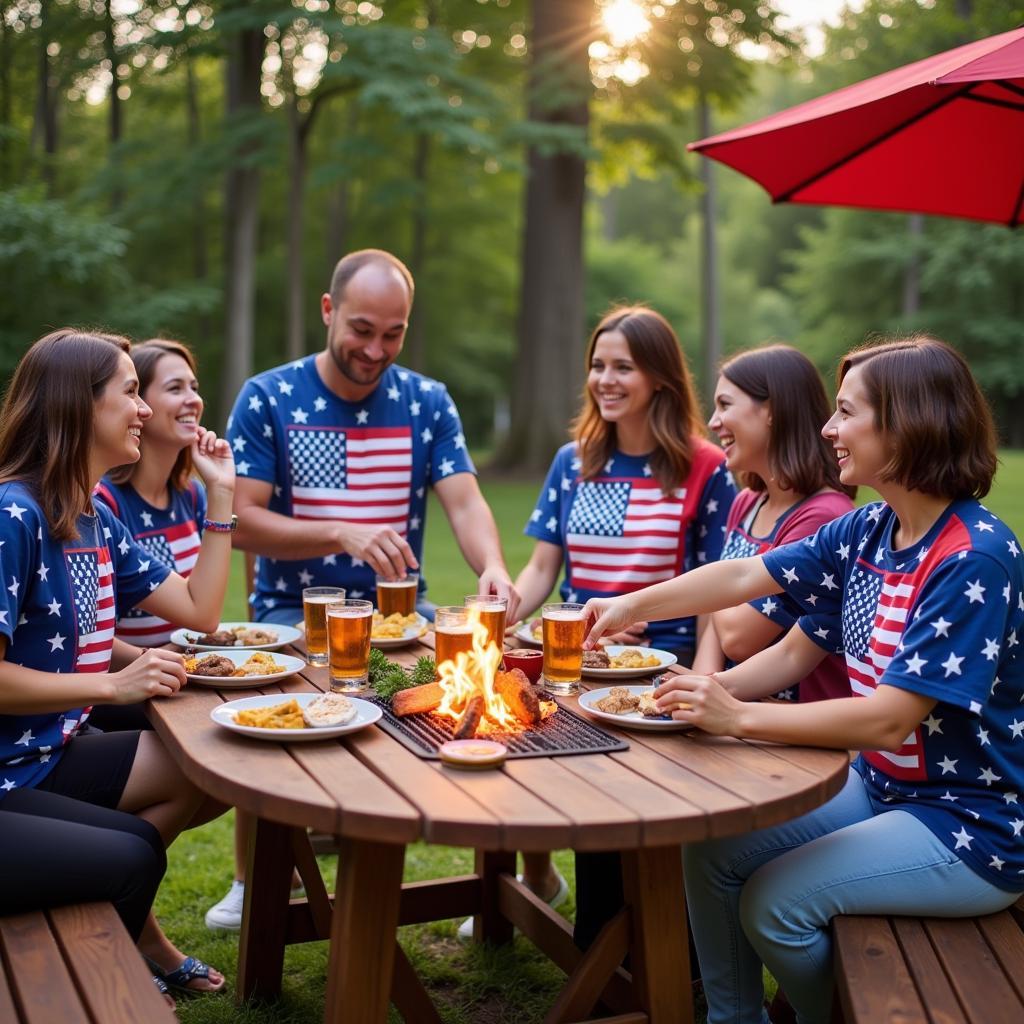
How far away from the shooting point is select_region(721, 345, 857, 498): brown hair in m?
3.56

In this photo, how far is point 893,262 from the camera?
1261 inches

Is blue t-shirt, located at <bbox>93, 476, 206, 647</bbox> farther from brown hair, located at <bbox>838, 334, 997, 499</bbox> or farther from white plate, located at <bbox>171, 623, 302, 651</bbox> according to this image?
brown hair, located at <bbox>838, 334, 997, 499</bbox>

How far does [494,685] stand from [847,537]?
3.25 ft

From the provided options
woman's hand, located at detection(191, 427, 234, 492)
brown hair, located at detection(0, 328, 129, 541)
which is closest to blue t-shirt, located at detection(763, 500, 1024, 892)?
woman's hand, located at detection(191, 427, 234, 492)

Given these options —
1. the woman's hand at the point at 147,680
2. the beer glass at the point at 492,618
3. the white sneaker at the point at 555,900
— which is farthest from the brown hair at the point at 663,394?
the woman's hand at the point at 147,680

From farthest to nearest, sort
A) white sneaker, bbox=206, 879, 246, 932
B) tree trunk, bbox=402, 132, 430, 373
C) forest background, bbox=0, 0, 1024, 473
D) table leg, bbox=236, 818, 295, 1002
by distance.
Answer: tree trunk, bbox=402, 132, 430, 373
forest background, bbox=0, 0, 1024, 473
white sneaker, bbox=206, 879, 246, 932
table leg, bbox=236, 818, 295, 1002

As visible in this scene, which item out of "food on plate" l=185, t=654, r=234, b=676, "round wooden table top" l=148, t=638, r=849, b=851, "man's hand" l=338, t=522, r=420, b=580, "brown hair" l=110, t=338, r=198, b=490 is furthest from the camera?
"brown hair" l=110, t=338, r=198, b=490

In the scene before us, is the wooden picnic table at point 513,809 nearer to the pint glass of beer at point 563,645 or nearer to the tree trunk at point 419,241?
the pint glass of beer at point 563,645

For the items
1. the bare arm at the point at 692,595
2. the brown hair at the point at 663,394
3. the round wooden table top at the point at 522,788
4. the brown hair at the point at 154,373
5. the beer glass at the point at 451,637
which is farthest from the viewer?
the brown hair at the point at 663,394

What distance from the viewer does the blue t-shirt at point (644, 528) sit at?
4.14 metres

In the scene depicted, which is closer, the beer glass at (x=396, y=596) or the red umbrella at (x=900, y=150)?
the beer glass at (x=396, y=596)

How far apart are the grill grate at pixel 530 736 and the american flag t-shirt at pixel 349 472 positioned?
167 cm

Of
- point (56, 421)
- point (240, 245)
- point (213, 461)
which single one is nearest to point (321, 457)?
point (213, 461)

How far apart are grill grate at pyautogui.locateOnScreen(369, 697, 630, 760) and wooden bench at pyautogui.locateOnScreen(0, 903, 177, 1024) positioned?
71 cm
